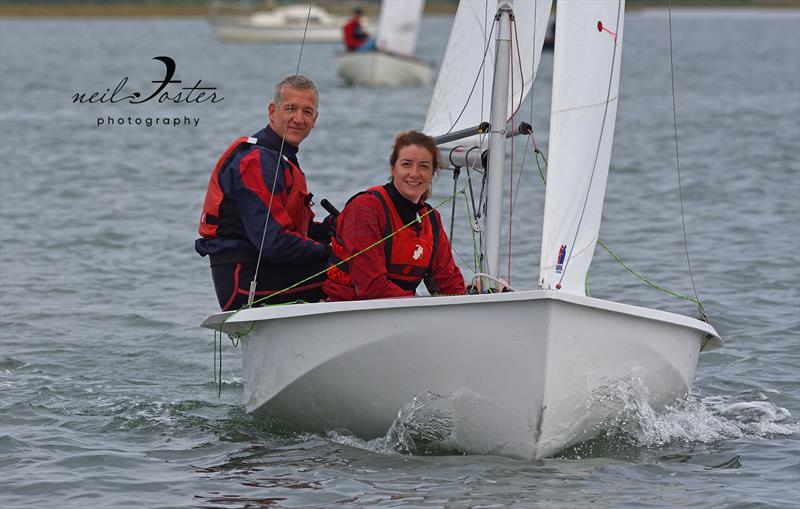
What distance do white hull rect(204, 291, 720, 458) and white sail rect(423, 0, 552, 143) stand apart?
4.85ft

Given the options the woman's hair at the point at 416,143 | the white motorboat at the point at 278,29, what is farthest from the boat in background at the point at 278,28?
the woman's hair at the point at 416,143

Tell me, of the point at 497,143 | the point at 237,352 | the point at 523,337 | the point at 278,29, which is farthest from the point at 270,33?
the point at 523,337

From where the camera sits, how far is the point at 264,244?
5621 millimetres

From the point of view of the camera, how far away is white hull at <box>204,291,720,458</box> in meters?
4.86

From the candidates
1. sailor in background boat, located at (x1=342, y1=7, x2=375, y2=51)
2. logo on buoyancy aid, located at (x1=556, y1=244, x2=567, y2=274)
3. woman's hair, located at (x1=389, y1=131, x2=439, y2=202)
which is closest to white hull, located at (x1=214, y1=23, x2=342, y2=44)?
sailor in background boat, located at (x1=342, y1=7, x2=375, y2=51)

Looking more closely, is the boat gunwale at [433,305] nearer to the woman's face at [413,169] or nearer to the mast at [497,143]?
the mast at [497,143]

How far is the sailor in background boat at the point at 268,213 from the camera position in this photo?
5617mm

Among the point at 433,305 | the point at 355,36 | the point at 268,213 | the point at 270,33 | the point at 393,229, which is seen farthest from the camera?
the point at 270,33

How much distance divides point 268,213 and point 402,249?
577mm

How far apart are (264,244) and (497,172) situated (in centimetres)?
105

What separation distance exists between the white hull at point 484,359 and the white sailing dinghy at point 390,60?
2366cm

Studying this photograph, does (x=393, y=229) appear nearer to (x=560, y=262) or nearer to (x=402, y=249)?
(x=402, y=249)

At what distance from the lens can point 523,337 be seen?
15.9 feet

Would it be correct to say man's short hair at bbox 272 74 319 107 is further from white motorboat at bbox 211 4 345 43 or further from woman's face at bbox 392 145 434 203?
white motorboat at bbox 211 4 345 43
